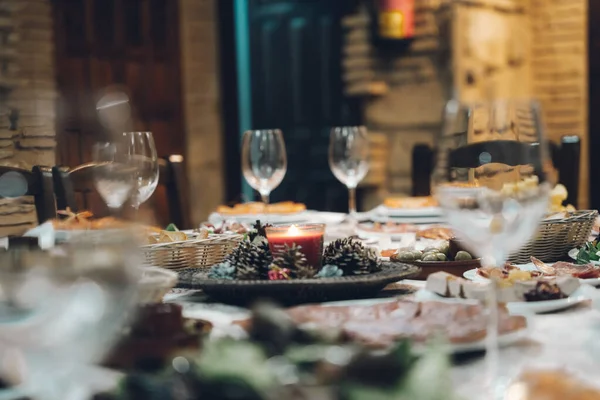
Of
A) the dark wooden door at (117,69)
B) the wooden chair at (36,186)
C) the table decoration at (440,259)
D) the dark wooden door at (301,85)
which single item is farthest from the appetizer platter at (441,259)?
the dark wooden door at (301,85)

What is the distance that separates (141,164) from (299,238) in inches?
15.3

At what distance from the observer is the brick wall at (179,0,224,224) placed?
3980 mm

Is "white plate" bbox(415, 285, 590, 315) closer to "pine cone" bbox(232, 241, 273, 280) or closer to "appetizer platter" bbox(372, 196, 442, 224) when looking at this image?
"pine cone" bbox(232, 241, 273, 280)

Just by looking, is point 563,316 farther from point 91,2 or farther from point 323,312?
point 91,2

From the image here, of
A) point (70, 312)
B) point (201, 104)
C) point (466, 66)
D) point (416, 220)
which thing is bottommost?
point (416, 220)

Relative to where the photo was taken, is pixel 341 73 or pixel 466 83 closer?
pixel 466 83

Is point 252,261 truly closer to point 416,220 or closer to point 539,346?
point 539,346

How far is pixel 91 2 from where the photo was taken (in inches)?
142

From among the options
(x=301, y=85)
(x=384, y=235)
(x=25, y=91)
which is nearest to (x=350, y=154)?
(x=384, y=235)

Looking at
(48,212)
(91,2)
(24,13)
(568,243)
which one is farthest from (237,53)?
(568,243)

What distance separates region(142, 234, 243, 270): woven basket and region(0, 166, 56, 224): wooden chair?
0.81 metres

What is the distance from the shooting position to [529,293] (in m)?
0.85

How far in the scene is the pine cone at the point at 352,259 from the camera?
1.00 m

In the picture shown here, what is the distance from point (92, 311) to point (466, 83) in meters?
3.08
